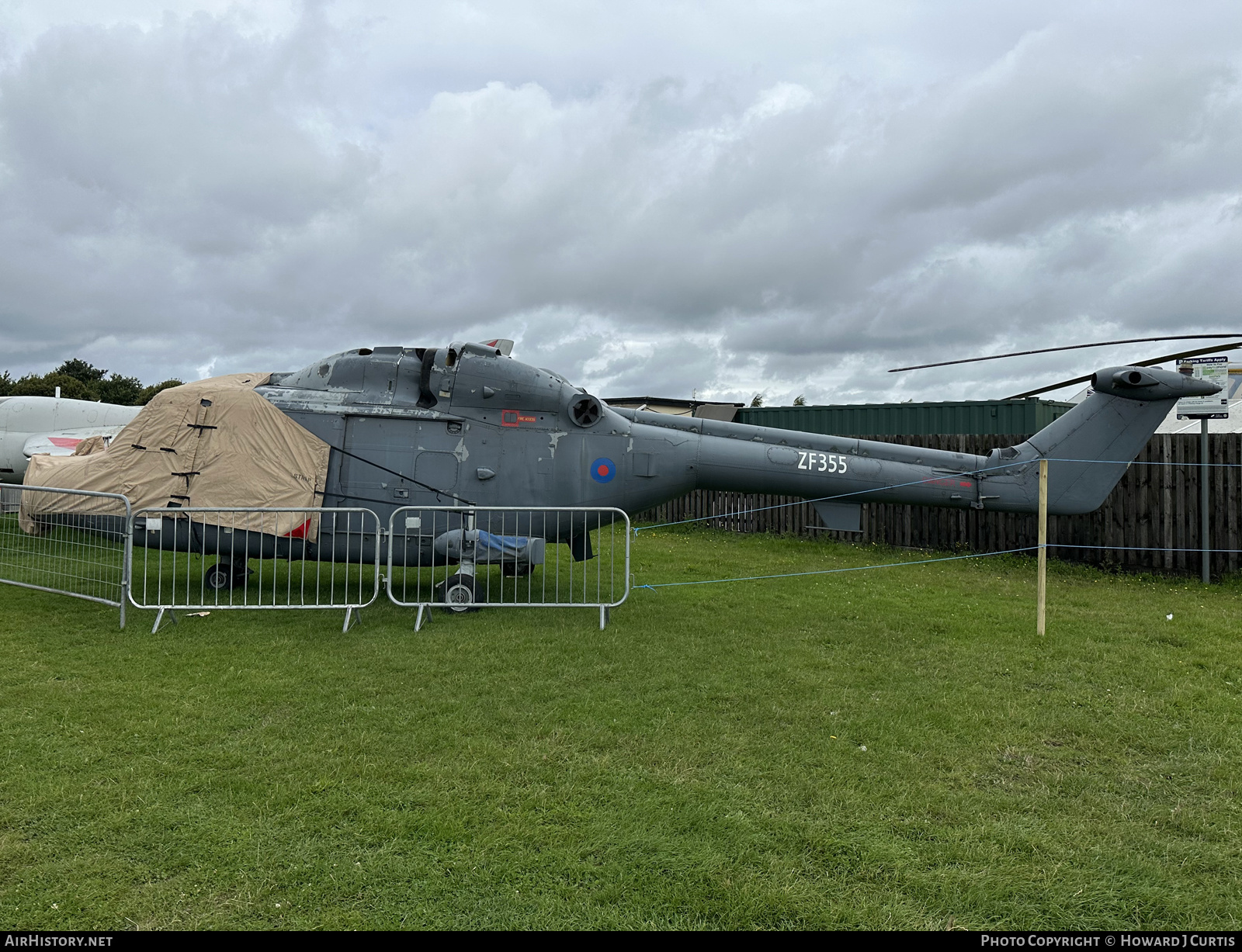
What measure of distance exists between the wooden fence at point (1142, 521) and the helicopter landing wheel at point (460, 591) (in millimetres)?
4670

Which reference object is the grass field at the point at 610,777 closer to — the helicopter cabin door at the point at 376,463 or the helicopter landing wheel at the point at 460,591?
the helicopter landing wheel at the point at 460,591

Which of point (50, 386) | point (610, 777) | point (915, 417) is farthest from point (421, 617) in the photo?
point (50, 386)

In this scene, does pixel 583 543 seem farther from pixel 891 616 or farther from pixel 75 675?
pixel 75 675

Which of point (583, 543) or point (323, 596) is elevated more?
point (583, 543)

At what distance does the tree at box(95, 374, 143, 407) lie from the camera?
56678 mm

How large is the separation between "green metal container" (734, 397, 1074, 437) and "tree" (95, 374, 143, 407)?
5351 cm

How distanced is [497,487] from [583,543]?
1.34 m

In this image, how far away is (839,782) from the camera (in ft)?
13.6

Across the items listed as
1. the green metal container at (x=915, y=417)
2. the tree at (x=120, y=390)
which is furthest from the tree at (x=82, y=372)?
the green metal container at (x=915, y=417)

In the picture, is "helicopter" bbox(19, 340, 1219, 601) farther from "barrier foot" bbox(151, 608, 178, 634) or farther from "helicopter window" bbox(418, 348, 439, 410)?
"barrier foot" bbox(151, 608, 178, 634)

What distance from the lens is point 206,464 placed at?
838 cm

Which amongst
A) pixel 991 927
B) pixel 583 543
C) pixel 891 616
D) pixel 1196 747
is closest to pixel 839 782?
pixel 991 927

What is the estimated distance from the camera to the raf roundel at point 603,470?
30.0 ft
